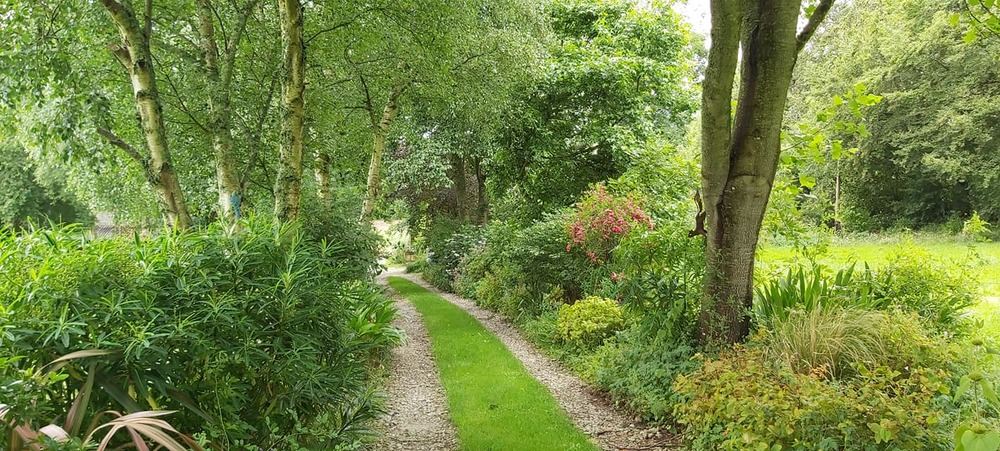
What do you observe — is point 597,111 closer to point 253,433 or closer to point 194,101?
point 194,101

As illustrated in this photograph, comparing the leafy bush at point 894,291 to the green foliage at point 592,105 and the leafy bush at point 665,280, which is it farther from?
the green foliage at point 592,105

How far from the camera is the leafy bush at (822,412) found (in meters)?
2.78

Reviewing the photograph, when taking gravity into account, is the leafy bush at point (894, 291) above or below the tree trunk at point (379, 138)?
below

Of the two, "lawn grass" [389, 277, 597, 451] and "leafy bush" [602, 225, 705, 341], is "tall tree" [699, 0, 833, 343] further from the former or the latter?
"lawn grass" [389, 277, 597, 451]

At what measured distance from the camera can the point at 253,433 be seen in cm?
305

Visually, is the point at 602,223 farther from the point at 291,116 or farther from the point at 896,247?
the point at 291,116

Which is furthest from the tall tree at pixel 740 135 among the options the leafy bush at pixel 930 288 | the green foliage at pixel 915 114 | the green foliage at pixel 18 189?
the green foliage at pixel 18 189

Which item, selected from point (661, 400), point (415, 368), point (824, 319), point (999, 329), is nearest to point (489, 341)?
point (415, 368)

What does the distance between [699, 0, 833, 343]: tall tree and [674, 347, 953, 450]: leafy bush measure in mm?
1004

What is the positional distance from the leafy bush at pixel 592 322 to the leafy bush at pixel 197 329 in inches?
150

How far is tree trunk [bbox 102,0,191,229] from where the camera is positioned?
4.46m

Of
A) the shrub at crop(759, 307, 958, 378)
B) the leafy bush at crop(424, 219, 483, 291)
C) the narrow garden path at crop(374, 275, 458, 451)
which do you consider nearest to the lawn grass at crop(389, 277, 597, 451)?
the narrow garden path at crop(374, 275, 458, 451)

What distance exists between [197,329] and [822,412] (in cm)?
348

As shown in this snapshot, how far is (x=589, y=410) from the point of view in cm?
511
